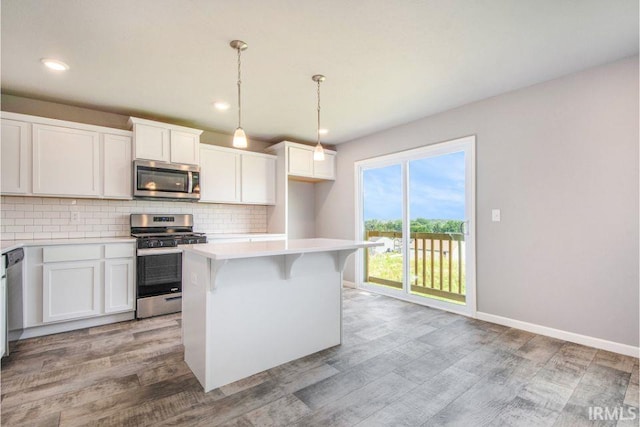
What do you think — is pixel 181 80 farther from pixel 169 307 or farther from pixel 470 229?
pixel 470 229

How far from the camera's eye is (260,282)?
7.64 ft

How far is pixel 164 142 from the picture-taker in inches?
153

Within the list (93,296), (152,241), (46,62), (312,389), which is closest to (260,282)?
(312,389)

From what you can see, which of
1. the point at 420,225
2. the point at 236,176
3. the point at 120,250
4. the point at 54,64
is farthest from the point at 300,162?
the point at 54,64

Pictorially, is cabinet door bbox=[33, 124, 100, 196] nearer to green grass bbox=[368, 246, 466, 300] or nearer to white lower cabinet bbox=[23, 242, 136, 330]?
white lower cabinet bbox=[23, 242, 136, 330]

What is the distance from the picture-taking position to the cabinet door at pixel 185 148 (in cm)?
396

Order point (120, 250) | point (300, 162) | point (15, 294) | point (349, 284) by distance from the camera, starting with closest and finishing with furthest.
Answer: point (15, 294) → point (120, 250) → point (300, 162) → point (349, 284)

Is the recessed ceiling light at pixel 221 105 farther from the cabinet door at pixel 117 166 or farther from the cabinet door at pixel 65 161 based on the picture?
the cabinet door at pixel 65 161

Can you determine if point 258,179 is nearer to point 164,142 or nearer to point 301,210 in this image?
point 301,210

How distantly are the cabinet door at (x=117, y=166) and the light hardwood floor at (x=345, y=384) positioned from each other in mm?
1588

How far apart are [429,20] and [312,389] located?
2.60 metres

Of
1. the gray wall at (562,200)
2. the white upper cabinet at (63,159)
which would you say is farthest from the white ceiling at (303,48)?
the white upper cabinet at (63,159)

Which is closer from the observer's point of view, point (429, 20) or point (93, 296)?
point (429, 20)

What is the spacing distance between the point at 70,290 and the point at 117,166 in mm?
1428
